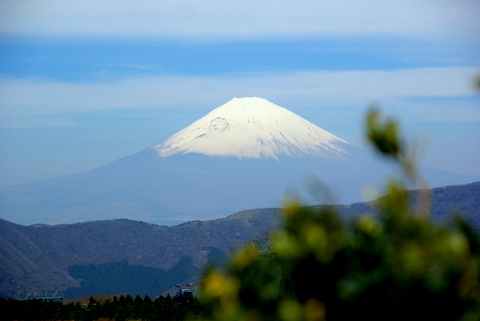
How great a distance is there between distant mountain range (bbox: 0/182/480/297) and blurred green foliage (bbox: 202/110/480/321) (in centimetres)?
15725

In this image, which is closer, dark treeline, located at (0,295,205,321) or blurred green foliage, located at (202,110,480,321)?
blurred green foliage, located at (202,110,480,321)

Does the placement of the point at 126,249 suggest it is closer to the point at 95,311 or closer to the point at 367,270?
the point at 95,311

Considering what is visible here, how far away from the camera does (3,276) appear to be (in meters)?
156

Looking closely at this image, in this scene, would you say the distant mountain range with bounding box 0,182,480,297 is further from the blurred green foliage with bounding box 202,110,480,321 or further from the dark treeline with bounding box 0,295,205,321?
the blurred green foliage with bounding box 202,110,480,321

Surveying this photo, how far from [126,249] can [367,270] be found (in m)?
180

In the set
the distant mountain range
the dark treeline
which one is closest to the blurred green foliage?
the dark treeline

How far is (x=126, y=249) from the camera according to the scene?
609 feet

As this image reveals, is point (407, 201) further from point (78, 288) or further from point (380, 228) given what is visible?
point (78, 288)

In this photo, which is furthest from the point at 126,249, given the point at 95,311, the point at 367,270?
the point at 367,270

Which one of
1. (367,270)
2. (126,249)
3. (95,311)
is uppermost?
(126,249)

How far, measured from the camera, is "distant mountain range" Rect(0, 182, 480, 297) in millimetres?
170000

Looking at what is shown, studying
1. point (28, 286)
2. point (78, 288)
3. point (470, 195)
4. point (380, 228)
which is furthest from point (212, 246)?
point (380, 228)

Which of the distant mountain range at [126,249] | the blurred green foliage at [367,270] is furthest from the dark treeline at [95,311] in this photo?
the distant mountain range at [126,249]

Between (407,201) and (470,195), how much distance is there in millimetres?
173370
